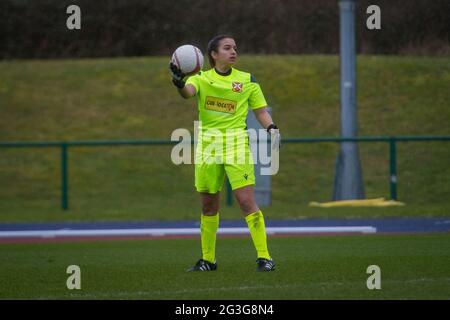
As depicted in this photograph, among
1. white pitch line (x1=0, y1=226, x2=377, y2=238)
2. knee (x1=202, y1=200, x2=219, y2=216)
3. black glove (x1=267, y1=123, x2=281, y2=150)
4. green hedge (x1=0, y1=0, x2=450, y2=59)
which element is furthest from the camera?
green hedge (x1=0, y1=0, x2=450, y2=59)

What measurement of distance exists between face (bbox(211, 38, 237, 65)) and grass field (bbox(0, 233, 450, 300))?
6.50ft

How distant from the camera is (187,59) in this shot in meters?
8.97

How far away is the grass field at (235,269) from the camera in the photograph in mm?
8133

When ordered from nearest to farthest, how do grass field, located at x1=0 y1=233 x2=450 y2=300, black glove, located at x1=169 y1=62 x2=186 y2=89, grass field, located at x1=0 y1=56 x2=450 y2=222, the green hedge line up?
grass field, located at x1=0 y1=233 x2=450 y2=300
black glove, located at x1=169 y1=62 x2=186 y2=89
grass field, located at x1=0 y1=56 x2=450 y2=222
the green hedge

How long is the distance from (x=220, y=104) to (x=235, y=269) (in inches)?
64.2

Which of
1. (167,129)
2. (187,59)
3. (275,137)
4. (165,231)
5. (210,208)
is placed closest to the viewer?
(187,59)

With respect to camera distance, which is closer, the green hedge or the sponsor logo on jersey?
the sponsor logo on jersey

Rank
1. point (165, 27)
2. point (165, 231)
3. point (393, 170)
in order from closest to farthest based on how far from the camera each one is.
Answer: point (165, 231) → point (393, 170) → point (165, 27)

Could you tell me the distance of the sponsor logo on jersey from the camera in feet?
30.5

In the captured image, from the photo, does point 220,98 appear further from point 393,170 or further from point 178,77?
point 393,170

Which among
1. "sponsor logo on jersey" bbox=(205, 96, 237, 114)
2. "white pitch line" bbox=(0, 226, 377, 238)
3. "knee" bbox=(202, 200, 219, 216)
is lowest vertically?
"white pitch line" bbox=(0, 226, 377, 238)

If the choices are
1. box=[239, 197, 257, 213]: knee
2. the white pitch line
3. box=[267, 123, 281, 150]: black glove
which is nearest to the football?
box=[267, 123, 281, 150]: black glove

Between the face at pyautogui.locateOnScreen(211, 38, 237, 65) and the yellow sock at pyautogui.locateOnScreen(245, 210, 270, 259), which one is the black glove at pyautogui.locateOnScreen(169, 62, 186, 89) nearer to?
the face at pyautogui.locateOnScreen(211, 38, 237, 65)

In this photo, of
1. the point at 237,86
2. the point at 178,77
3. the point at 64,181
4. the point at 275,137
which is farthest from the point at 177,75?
the point at 64,181
